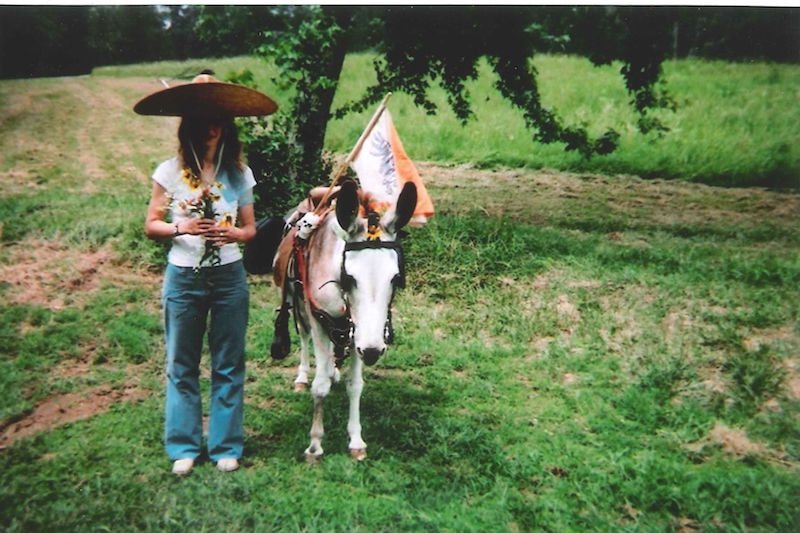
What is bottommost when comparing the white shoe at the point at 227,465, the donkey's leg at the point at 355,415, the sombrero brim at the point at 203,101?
the white shoe at the point at 227,465

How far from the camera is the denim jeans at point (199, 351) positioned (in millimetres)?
3018

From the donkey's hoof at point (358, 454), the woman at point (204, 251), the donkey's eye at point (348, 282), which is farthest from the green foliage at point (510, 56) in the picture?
the donkey's hoof at point (358, 454)

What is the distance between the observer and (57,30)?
3412 mm

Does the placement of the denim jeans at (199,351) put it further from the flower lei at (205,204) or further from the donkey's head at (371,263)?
the donkey's head at (371,263)

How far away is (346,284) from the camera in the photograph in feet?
9.53

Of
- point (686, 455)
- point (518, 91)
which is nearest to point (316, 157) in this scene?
point (518, 91)

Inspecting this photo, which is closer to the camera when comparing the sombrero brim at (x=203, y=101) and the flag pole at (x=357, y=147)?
the sombrero brim at (x=203, y=101)

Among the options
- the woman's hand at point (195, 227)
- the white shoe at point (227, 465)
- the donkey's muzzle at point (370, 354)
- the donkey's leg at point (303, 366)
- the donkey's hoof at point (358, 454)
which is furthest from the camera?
the donkey's leg at point (303, 366)

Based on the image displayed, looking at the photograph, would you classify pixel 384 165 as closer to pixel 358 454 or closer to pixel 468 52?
pixel 468 52

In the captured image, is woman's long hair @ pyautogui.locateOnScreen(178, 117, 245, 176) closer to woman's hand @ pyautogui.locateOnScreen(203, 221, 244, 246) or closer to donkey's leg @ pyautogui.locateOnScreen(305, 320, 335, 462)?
woman's hand @ pyautogui.locateOnScreen(203, 221, 244, 246)

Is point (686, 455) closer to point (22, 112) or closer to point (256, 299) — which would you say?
point (256, 299)

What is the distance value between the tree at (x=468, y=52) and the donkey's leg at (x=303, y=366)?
1.31m

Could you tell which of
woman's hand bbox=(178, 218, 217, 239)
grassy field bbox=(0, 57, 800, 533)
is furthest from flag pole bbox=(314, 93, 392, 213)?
grassy field bbox=(0, 57, 800, 533)

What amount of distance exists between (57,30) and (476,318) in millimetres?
2838
